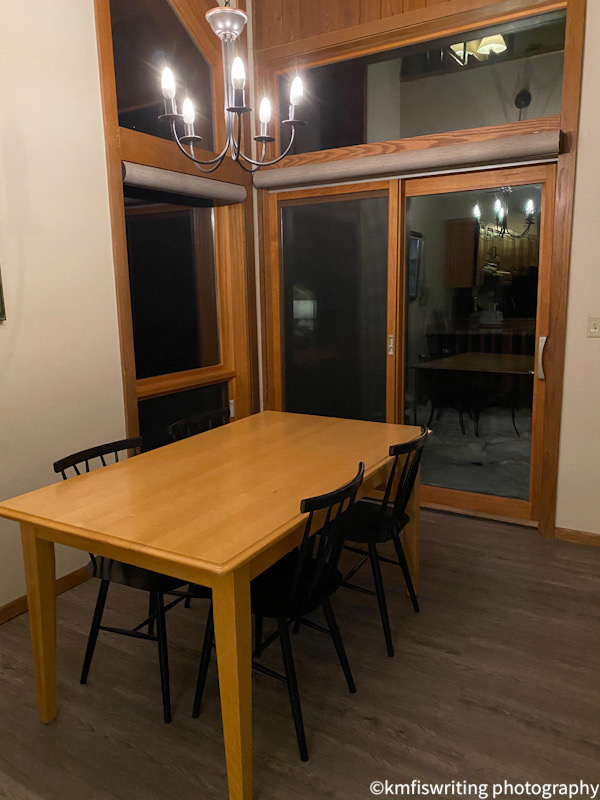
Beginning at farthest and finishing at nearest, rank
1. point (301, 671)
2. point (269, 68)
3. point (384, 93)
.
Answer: point (269, 68)
point (384, 93)
point (301, 671)

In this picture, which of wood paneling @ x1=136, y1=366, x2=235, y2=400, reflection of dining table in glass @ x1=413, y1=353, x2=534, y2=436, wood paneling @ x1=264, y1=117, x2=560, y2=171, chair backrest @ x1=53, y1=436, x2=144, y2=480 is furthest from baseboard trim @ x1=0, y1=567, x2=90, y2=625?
wood paneling @ x1=264, y1=117, x2=560, y2=171

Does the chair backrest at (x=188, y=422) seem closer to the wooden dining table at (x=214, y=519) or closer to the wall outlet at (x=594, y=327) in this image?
the wooden dining table at (x=214, y=519)

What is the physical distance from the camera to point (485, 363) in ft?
12.0

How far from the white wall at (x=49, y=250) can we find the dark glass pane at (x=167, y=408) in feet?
1.71

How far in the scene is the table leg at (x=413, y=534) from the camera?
2.71 meters

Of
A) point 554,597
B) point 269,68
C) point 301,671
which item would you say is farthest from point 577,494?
point 269,68

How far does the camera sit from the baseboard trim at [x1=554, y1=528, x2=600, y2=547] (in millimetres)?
3303

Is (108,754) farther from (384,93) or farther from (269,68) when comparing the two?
(269,68)

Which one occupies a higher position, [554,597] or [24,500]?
[24,500]

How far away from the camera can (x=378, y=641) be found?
2.45 m

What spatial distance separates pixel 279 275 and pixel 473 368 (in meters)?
1.49

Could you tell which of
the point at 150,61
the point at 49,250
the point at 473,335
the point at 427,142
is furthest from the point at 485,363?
the point at 150,61

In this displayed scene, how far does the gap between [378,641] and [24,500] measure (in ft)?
4.88

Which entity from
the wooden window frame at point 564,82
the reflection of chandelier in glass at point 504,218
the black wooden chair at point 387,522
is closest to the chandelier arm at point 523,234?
the reflection of chandelier in glass at point 504,218
